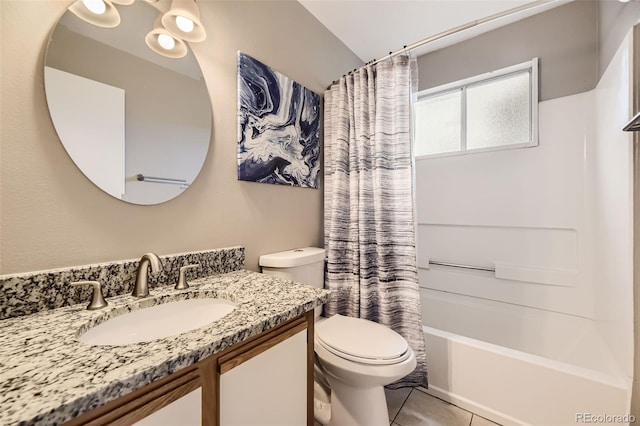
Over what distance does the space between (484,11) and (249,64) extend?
1.69m

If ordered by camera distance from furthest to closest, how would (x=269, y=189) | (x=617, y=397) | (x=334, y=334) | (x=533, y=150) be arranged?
1. (x=533, y=150)
2. (x=269, y=189)
3. (x=334, y=334)
4. (x=617, y=397)

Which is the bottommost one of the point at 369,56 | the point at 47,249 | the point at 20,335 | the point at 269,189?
the point at 20,335

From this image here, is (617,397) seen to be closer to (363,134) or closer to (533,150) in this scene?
(533,150)

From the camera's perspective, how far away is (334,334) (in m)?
1.26

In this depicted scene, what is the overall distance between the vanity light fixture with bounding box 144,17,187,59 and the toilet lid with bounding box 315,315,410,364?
4.68 feet

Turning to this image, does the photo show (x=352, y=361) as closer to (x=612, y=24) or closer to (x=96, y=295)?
(x=96, y=295)

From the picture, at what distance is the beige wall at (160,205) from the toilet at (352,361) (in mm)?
196

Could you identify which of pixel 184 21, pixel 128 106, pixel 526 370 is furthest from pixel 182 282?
pixel 526 370

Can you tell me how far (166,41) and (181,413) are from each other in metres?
1.27

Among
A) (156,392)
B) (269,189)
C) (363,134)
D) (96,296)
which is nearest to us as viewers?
(156,392)

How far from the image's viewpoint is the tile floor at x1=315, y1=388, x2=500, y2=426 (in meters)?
1.36

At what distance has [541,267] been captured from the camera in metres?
1.88

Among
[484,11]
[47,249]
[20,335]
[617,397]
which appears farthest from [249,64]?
[617,397]

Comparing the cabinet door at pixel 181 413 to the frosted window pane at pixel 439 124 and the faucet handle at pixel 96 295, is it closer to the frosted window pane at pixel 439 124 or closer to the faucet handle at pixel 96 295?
the faucet handle at pixel 96 295
